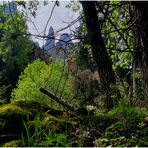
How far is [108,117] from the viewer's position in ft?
15.2

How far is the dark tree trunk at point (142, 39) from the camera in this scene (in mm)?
5422

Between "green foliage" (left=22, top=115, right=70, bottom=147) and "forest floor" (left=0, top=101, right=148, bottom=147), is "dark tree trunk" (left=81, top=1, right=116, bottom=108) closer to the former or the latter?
"forest floor" (left=0, top=101, right=148, bottom=147)

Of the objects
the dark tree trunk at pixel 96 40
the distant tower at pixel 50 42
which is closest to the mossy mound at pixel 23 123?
the distant tower at pixel 50 42

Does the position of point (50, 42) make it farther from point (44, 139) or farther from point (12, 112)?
point (44, 139)

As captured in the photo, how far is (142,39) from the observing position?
18.7 feet

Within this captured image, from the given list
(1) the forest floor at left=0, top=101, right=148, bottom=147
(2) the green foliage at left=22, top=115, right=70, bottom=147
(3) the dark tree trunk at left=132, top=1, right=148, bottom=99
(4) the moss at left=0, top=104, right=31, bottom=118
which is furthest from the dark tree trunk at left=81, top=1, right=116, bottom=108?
(2) the green foliage at left=22, top=115, right=70, bottom=147

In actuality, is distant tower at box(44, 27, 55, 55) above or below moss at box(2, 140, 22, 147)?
above

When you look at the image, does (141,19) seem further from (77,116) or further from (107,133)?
(107,133)

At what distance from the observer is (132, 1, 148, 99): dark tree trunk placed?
542 centimetres

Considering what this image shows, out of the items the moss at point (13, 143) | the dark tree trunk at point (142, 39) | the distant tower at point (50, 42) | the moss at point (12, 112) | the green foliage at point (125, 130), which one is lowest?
the moss at point (13, 143)

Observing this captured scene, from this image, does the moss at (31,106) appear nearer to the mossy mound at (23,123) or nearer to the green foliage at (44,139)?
the mossy mound at (23,123)

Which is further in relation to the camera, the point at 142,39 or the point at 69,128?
the point at 142,39

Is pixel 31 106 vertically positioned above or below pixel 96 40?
below

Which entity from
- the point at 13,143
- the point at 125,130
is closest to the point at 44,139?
the point at 13,143
